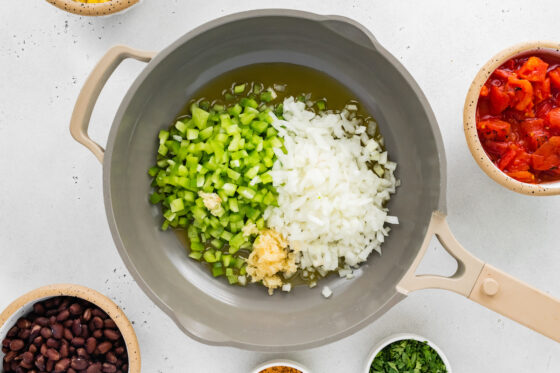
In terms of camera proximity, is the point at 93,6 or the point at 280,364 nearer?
the point at 93,6

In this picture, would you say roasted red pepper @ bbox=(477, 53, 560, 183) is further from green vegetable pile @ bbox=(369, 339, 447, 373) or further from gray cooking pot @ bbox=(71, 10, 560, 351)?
green vegetable pile @ bbox=(369, 339, 447, 373)

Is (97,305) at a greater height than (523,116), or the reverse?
(523,116)

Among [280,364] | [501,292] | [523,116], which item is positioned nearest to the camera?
[501,292]

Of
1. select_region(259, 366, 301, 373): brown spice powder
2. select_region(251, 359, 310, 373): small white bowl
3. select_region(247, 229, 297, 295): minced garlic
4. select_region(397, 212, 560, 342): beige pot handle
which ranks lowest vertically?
select_region(259, 366, 301, 373): brown spice powder

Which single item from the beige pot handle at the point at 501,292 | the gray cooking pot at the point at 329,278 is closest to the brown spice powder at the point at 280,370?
the gray cooking pot at the point at 329,278

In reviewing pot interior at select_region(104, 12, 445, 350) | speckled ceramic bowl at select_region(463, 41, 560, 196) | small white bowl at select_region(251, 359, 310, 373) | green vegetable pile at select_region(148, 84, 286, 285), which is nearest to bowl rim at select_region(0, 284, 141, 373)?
pot interior at select_region(104, 12, 445, 350)

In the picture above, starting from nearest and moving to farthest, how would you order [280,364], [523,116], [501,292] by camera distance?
[501,292] < [523,116] < [280,364]

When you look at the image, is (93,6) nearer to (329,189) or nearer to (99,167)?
(99,167)

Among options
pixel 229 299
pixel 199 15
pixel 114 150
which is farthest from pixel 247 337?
pixel 199 15

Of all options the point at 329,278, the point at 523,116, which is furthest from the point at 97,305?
the point at 523,116
